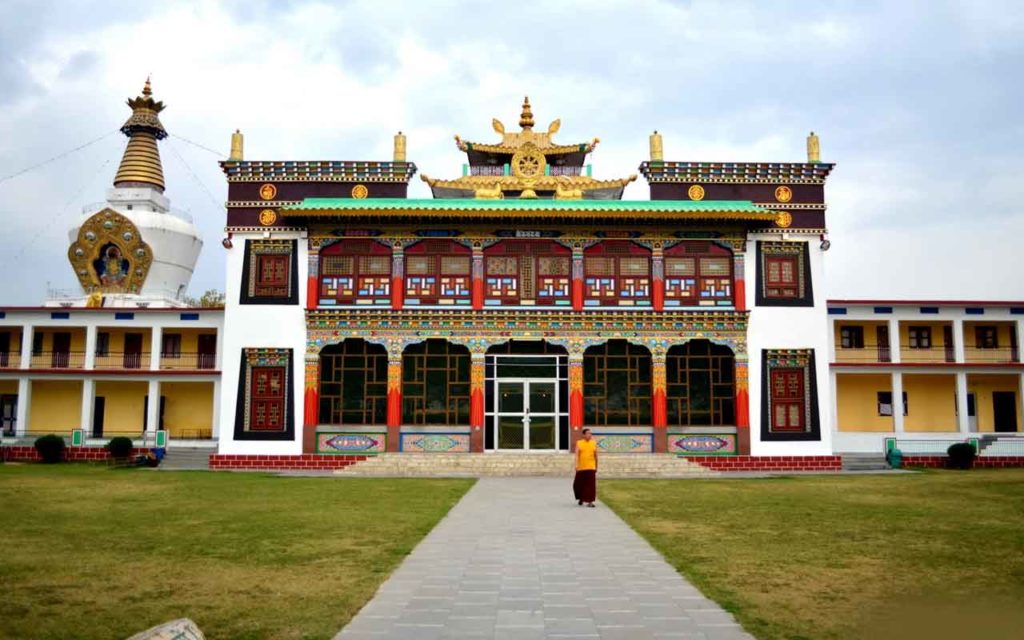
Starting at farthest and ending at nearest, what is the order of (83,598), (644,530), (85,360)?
1. (85,360)
2. (644,530)
3. (83,598)

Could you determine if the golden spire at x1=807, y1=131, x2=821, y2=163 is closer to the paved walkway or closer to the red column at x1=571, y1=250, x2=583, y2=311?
the red column at x1=571, y1=250, x2=583, y2=311

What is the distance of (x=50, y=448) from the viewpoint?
29531 mm

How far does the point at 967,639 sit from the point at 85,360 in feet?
111

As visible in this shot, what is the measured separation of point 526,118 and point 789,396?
47.6ft

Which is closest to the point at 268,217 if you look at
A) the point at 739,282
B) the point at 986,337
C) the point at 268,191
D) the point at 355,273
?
the point at 268,191

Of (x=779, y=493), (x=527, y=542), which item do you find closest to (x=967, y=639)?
(x=527, y=542)

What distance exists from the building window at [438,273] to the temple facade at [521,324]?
0.17ft

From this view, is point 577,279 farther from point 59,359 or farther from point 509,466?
point 59,359

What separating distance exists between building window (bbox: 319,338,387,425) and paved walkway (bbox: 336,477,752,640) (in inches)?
579

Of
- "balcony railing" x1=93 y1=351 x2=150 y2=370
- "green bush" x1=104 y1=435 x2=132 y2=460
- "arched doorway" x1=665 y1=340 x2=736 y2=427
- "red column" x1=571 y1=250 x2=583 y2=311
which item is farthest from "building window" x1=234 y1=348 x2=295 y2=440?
"arched doorway" x1=665 y1=340 x2=736 y2=427

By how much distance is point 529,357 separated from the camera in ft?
92.4

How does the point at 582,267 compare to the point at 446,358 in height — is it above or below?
above

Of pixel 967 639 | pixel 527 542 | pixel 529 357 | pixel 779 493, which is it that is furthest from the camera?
pixel 529 357

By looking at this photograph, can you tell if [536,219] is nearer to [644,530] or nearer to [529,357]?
[529,357]
